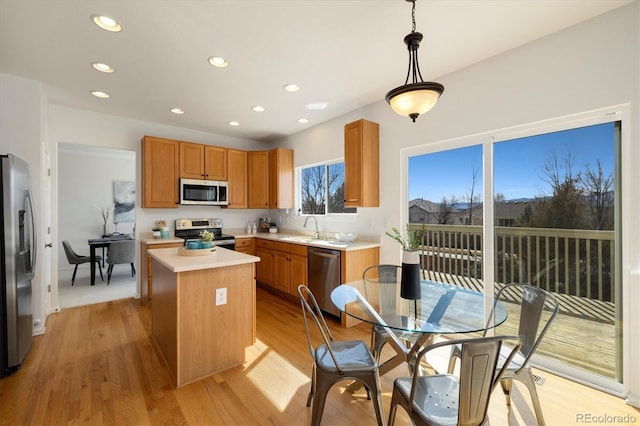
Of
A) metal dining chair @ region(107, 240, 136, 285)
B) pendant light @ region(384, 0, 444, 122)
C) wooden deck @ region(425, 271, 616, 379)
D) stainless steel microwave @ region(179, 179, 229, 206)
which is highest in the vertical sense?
pendant light @ region(384, 0, 444, 122)

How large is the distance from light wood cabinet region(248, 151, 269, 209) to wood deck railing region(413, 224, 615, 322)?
3167 millimetres

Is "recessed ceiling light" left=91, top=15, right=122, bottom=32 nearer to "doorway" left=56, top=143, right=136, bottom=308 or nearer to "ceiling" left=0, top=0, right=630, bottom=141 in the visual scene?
"ceiling" left=0, top=0, right=630, bottom=141

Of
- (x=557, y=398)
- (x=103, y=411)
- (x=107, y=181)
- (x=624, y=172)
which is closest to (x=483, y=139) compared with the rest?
(x=624, y=172)

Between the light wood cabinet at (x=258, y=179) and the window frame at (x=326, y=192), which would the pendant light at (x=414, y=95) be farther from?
the light wood cabinet at (x=258, y=179)

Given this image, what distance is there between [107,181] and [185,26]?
5999 millimetres

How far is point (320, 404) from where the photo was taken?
5.18ft

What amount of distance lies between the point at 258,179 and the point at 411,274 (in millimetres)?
3777

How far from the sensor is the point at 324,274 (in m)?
3.48

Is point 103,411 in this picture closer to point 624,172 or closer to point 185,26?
point 185,26

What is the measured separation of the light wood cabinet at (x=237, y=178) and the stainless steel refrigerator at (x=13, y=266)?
2668mm

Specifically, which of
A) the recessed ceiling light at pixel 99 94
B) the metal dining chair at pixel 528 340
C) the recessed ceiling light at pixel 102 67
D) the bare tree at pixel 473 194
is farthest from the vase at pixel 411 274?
the recessed ceiling light at pixel 99 94

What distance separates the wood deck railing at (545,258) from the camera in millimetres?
2129

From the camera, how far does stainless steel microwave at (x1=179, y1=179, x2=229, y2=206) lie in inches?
173

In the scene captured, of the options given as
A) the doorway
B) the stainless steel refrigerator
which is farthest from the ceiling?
the doorway
